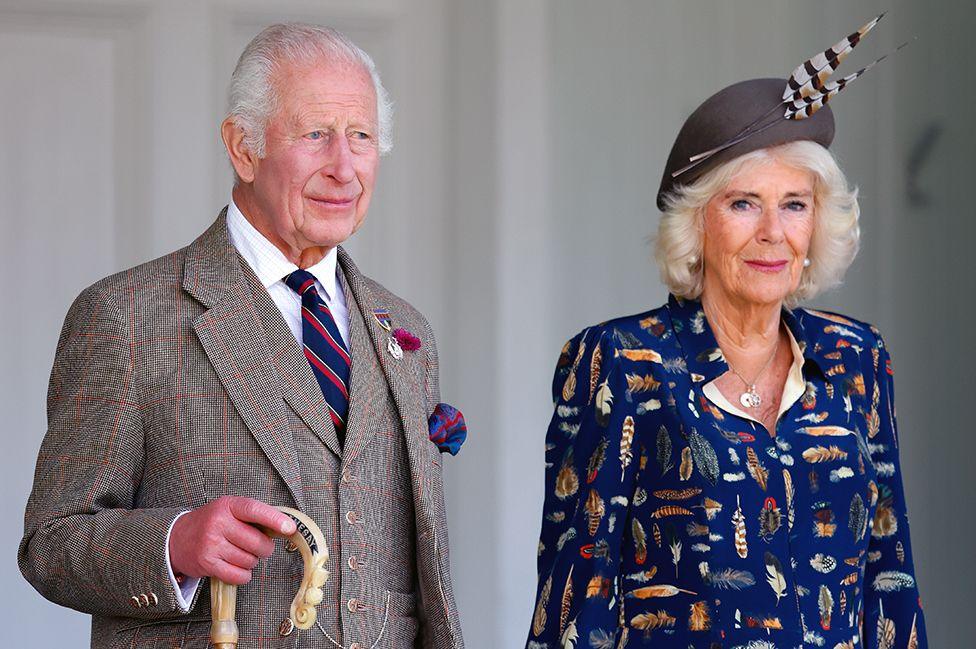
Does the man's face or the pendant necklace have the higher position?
the man's face

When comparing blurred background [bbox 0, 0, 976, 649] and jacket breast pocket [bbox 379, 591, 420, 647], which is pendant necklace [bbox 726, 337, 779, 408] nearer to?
jacket breast pocket [bbox 379, 591, 420, 647]

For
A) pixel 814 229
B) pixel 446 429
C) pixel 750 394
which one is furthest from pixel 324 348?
pixel 814 229

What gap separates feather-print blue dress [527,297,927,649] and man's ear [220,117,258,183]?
2.33ft

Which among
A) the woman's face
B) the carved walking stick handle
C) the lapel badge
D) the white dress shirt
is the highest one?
the woman's face

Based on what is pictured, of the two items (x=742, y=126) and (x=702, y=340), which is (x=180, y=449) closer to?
(x=702, y=340)

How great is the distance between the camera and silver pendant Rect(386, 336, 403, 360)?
2.61m

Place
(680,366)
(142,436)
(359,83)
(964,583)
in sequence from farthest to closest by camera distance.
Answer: (964,583), (680,366), (359,83), (142,436)

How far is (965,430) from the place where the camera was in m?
4.18

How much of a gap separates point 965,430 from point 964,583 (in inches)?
16.6

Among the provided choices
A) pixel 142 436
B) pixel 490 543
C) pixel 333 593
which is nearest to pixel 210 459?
pixel 142 436

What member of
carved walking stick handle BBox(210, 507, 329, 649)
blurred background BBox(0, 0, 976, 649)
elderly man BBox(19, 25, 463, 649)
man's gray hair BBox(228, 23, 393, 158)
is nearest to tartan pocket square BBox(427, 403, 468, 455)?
elderly man BBox(19, 25, 463, 649)

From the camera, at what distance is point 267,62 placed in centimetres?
253

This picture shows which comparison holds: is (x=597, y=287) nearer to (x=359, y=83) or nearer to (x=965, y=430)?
(x=965, y=430)

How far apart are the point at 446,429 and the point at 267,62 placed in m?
0.70
